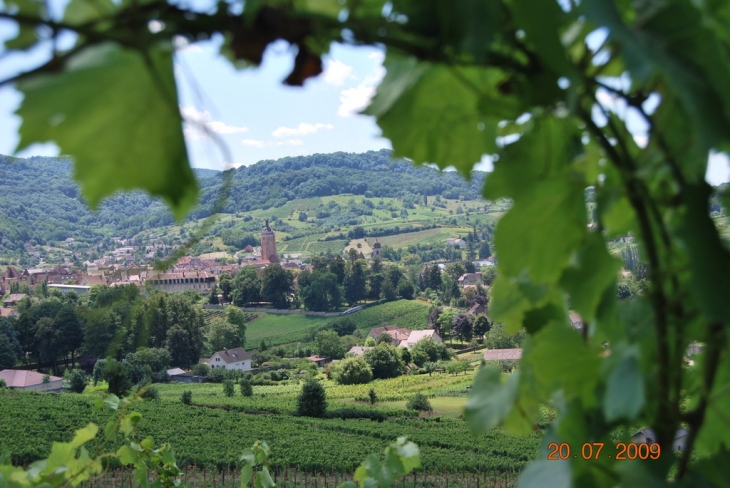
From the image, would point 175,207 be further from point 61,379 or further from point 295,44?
point 61,379

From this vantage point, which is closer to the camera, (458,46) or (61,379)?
(458,46)

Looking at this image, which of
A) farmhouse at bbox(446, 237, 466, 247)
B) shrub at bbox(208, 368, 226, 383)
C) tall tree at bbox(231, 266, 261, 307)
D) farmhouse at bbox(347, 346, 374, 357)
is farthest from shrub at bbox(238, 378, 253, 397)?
farmhouse at bbox(446, 237, 466, 247)

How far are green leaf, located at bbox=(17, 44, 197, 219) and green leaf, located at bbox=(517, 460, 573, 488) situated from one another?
0.62 ft

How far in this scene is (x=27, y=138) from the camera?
0.18m

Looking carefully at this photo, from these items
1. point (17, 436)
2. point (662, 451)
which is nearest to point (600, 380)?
point (662, 451)

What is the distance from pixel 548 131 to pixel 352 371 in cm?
2349

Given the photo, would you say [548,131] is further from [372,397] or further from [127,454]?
[372,397]

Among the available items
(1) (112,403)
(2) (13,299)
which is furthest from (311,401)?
(2) (13,299)

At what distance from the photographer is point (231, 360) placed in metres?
25.8

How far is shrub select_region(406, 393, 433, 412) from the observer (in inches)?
710

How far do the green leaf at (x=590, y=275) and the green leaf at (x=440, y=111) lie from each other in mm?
72

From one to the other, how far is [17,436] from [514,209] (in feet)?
48.9

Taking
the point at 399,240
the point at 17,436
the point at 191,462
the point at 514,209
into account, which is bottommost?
the point at 191,462

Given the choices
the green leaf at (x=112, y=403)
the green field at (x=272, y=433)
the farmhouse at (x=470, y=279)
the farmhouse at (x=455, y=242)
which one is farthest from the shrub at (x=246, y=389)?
the farmhouse at (x=455, y=242)
